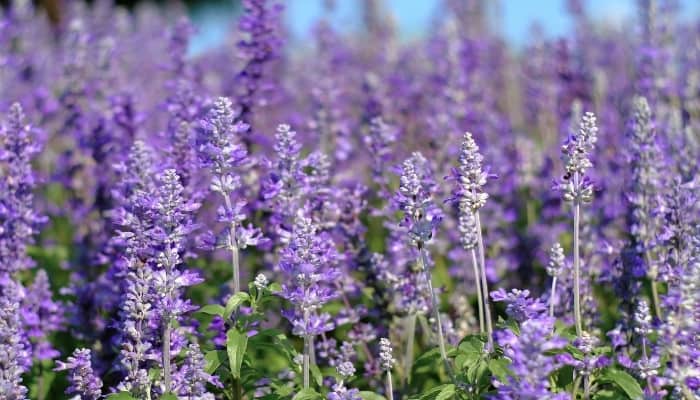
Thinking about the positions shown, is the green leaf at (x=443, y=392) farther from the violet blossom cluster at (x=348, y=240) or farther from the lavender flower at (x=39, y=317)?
the lavender flower at (x=39, y=317)

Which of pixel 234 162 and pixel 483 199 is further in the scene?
pixel 234 162

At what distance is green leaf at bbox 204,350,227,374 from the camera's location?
4.25 m

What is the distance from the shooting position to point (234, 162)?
14.8ft

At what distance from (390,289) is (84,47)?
4105 millimetres

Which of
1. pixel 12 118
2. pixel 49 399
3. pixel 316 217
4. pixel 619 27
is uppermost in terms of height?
pixel 619 27

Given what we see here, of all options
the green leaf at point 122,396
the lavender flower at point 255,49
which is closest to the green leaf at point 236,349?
the green leaf at point 122,396

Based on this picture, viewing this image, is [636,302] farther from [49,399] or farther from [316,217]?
[49,399]

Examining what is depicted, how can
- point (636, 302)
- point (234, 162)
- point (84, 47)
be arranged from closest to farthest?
1. point (234, 162)
2. point (636, 302)
3. point (84, 47)

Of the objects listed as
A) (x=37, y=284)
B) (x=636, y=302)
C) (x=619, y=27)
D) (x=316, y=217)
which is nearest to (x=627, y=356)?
(x=636, y=302)

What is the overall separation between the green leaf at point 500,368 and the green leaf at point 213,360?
49.0 inches

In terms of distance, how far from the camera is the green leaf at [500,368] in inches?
152

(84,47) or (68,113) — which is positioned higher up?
(84,47)

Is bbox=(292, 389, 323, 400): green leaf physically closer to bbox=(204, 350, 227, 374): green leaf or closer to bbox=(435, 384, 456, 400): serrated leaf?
bbox=(204, 350, 227, 374): green leaf

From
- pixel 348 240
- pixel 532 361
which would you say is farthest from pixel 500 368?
pixel 348 240
